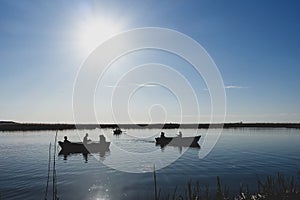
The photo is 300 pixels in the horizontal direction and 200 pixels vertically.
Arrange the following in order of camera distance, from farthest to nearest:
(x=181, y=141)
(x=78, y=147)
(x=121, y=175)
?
(x=181, y=141) < (x=78, y=147) < (x=121, y=175)

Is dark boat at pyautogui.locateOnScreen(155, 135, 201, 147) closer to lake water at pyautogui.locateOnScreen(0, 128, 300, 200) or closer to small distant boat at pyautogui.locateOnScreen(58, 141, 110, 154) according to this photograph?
small distant boat at pyautogui.locateOnScreen(58, 141, 110, 154)

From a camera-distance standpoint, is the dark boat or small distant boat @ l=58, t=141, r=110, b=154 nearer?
small distant boat @ l=58, t=141, r=110, b=154

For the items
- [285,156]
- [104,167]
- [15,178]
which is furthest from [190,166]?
[15,178]

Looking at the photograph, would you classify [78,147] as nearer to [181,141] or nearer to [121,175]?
[121,175]

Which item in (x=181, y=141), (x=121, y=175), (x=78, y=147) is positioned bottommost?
(x=121, y=175)

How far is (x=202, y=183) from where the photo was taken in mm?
21469

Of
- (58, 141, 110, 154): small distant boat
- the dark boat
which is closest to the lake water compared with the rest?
(58, 141, 110, 154): small distant boat

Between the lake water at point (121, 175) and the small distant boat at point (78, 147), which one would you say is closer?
the lake water at point (121, 175)

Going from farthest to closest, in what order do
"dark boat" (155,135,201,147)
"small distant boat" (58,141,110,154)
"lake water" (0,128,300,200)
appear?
"dark boat" (155,135,201,147), "small distant boat" (58,141,110,154), "lake water" (0,128,300,200)

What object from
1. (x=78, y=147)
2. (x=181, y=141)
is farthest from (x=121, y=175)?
(x=181, y=141)

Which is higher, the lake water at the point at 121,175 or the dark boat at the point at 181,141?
the dark boat at the point at 181,141

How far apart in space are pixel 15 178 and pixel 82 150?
19.7 meters

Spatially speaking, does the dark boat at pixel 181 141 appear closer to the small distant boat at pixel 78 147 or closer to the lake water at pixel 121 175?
the small distant boat at pixel 78 147

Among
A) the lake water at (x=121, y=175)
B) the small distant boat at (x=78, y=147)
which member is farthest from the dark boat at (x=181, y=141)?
the lake water at (x=121, y=175)
